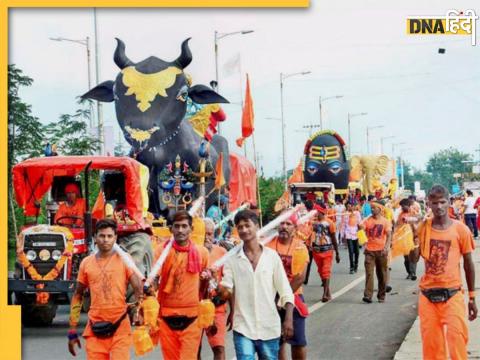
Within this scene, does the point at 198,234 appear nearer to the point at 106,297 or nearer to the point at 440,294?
the point at 106,297

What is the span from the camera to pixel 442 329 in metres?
8.12

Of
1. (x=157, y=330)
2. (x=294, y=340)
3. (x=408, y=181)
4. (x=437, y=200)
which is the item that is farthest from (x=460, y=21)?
(x=408, y=181)

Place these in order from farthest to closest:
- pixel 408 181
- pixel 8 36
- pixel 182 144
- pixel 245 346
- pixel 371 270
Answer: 1. pixel 408 181
2. pixel 182 144
3. pixel 371 270
4. pixel 8 36
5. pixel 245 346

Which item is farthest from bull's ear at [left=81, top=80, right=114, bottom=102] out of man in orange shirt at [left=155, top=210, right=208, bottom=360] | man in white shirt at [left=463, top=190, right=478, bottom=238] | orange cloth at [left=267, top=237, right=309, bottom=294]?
man in white shirt at [left=463, top=190, right=478, bottom=238]

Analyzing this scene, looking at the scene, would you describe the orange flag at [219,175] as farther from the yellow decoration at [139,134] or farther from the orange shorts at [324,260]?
the orange shorts at [324,260]

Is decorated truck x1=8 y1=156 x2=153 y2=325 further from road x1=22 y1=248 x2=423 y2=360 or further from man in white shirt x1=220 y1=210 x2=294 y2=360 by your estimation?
man in white shirt x1=220 y1=210 x2=294 y2=360

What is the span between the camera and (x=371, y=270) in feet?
49.9

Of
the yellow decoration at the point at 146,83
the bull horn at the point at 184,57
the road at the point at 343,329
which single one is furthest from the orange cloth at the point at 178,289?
the bull horn at the point at 184,57

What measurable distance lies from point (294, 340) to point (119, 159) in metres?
5.55

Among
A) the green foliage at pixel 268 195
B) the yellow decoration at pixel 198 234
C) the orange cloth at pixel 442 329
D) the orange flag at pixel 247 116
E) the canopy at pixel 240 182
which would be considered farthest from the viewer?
the green foliage at pixel 268 195

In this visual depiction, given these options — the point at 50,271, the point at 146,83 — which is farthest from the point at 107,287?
the point at 146,83

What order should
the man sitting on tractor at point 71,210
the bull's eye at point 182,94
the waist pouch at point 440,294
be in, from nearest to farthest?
the waist pouch at point 440,294
the man sitting on tractor at point 71,210
the bull's eye at point 182,94

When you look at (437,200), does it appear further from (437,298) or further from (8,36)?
(8,36)

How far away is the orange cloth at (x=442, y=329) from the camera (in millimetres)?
7973
